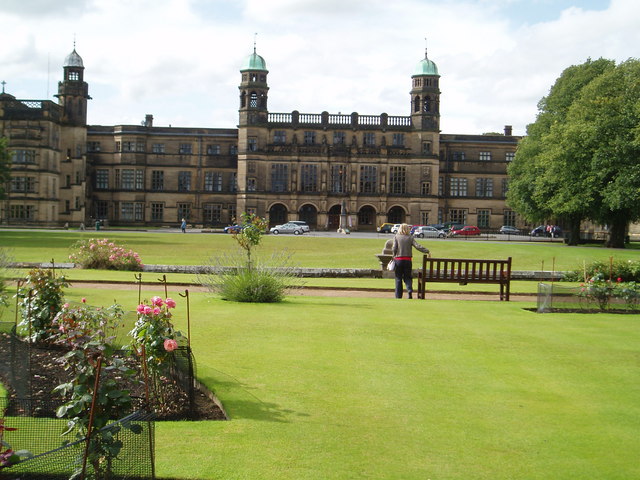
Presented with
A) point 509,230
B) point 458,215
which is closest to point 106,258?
point 509,230

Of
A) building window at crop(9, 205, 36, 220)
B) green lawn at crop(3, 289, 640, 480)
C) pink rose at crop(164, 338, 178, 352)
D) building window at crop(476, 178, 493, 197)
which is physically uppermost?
building window at crop(476, 178, 493, 197)

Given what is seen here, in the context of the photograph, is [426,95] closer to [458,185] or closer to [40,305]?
[458,185]

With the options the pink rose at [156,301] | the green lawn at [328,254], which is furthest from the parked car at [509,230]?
the pink rose at [156,301]

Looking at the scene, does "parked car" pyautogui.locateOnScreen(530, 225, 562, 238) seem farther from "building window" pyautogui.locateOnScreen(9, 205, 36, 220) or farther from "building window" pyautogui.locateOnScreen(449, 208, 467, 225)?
"building window" pyautogui.locateOnScreen(9, 205, 36, 220)

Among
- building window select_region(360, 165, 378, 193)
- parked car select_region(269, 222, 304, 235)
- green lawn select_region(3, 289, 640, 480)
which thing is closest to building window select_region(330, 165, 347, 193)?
building window select_region(360, 165, 378, 193)

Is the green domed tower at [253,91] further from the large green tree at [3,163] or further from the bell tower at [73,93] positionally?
the large green tree at [3,163]

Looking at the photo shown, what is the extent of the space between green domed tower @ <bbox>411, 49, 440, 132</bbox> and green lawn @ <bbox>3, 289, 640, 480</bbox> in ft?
228

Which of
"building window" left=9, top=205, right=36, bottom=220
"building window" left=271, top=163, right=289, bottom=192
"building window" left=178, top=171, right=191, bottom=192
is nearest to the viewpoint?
"building window" left=9, top=205, right=36, bottom=220

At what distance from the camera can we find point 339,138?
82.7m

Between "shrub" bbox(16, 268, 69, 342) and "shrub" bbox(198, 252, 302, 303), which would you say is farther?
"shrub" bbox(198, 252, 302, 303)

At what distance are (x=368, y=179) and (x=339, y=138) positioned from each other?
5971 mm

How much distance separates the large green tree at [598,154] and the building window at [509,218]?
33.5m

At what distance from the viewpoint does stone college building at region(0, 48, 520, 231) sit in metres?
74.9

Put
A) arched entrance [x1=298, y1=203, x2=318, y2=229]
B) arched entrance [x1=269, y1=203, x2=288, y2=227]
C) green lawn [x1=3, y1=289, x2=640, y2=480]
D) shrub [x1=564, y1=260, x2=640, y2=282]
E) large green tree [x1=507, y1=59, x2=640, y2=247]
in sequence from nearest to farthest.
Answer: green lawn [x1=3, y1=289, x2=640, y2=480] → shrub [x1=564, y1=260, x2=640, y2=282] → large green tree [x1=507, y1=59, x2=640, y2=247] → arched entrance [x1=269, y1=203, x2=288, y2=227] → arched entrance [x1=298, y1=203, x2=318, y2=229]
